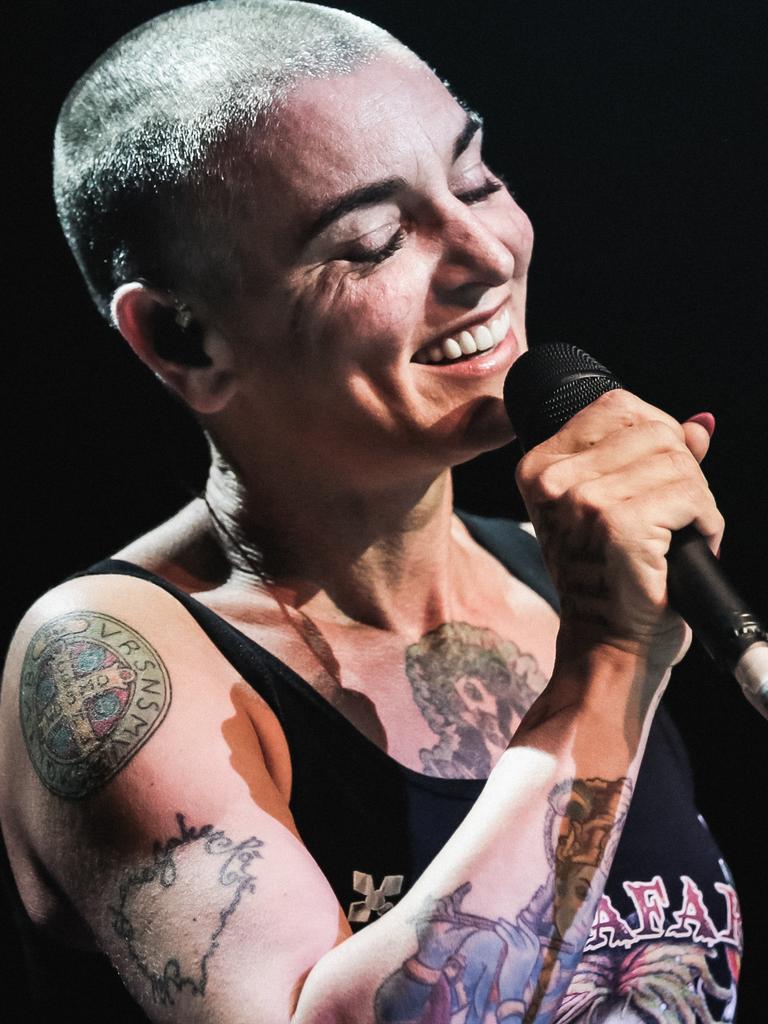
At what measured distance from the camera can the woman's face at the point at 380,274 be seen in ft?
4.41

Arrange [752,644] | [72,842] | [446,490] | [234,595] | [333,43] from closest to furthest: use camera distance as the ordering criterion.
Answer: [752,644] → [72,842] → [333,43] → [234,595] → [446,490]

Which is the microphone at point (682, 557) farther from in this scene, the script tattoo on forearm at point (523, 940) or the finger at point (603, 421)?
the script tattoo on forearm at point (523, 940)

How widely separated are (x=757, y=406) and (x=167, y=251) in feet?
3.76

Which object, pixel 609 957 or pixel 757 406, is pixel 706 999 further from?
pixel 757 406

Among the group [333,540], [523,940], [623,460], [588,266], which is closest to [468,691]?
[333,540]

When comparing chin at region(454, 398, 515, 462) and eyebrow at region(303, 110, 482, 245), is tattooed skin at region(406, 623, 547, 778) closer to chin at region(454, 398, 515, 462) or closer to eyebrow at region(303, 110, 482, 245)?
chin at region(454, 398, 515, 462)

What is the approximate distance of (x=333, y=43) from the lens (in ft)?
4.71

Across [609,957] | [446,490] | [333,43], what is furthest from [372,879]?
[333,43]

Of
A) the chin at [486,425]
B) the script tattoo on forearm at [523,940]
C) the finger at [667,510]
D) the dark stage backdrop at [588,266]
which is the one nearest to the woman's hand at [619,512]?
the finger at [667,510]

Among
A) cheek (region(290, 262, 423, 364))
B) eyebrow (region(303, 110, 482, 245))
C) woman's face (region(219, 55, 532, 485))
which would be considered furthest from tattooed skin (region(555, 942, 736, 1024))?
eyebrow (region(303, 110, 482, 245))

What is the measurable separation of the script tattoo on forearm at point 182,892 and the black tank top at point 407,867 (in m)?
0.20

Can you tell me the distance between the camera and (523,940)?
109 cm

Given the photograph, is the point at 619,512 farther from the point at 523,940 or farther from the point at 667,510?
the point at 523,940

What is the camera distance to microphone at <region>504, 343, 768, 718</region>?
0.89m
